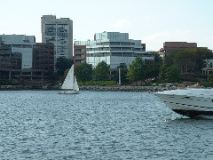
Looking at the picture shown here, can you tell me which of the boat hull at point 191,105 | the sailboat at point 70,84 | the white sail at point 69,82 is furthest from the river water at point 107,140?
the sailboat at point 70,84

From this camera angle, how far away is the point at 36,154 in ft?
156

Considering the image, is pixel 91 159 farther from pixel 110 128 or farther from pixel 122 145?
pixel 110 128

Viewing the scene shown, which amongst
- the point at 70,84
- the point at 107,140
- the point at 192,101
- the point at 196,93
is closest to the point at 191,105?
the point at 192,101

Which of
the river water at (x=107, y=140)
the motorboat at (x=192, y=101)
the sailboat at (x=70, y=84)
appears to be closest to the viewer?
the river water at (x=107, y=140)

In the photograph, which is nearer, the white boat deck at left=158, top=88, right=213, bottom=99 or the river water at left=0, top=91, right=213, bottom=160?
the river water at left=0, top=91, right=213, bottom=160

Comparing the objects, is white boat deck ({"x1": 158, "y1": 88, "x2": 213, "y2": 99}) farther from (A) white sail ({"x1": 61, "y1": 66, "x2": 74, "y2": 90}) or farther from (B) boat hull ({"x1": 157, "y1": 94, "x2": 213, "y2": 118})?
(A) white sail ({"x1": 61, "y1": 66, "x2": 74, "y2": 90})

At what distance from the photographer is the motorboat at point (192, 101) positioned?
72.1m

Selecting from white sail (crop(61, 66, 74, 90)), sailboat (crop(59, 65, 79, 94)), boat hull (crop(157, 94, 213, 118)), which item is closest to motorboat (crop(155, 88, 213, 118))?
boat hull (crop(157, 94, 213, 118))

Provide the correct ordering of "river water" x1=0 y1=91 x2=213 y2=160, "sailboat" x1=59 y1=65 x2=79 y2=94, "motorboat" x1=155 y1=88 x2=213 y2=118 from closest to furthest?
"river water" x1=0 y1=91 x2=213 y2=160, "motorboat" x1=155 y1=88 x2=213 y2=118, "sailboat" x1=59 y1=65 x2=79 y2=94

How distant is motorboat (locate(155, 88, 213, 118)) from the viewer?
72062mm

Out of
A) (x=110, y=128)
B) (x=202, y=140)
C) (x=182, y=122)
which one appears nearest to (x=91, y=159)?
(x=202, y=140)

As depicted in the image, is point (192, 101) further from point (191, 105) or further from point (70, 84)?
point (70, 84)

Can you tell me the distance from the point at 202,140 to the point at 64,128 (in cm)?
1848

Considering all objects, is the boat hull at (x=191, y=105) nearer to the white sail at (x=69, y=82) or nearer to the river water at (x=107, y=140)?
the river water at (x=107, y=140)
